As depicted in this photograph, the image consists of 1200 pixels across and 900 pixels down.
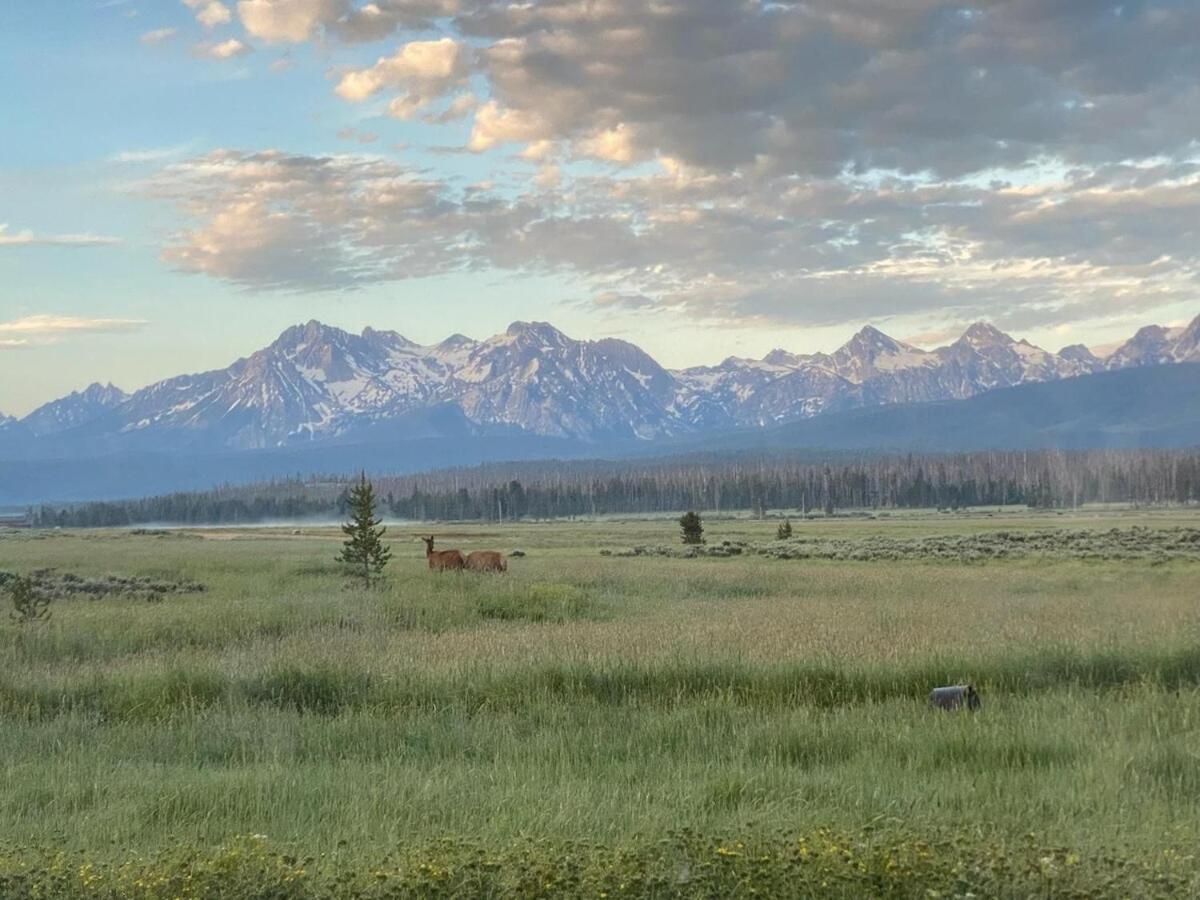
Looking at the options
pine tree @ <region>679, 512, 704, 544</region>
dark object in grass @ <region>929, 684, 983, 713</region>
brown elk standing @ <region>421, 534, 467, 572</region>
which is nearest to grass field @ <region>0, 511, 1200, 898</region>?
dark object in grass @ <region>929, 684, 983, 713</region>

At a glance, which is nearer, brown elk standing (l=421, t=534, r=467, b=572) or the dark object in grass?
the dark object in grass

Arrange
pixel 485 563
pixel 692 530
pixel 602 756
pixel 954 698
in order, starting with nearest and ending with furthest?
1. pixel 602 756
2. pixel 954 698
3. pixel 485 563
4. pixel 692 530

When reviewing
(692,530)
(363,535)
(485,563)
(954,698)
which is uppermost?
(363,535)

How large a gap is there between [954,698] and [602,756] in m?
5.00

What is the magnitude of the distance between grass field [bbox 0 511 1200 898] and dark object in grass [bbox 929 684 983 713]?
32 centimetres

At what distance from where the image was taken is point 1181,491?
16325 cm

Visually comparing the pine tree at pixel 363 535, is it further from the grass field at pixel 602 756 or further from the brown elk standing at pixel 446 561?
the grass field at pixel 602 756

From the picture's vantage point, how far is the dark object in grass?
44.5ft

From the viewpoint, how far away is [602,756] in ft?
37.3

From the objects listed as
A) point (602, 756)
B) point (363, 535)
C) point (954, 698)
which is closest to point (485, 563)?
point (363, 535)

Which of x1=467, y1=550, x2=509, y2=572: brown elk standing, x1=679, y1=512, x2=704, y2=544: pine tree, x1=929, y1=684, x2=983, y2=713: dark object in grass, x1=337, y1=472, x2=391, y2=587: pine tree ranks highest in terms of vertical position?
x1=337, y1=472, x2=391, y2=587: pine tree

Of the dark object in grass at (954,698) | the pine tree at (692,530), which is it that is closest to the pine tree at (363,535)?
the dark object in grass at (954,698)

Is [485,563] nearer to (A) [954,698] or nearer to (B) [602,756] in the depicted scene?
(A) [954,698]

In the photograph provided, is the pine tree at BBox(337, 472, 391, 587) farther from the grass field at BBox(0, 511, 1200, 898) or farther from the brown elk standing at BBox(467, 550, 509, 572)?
the grass field at BBox(0, 511, 1200, 898)
